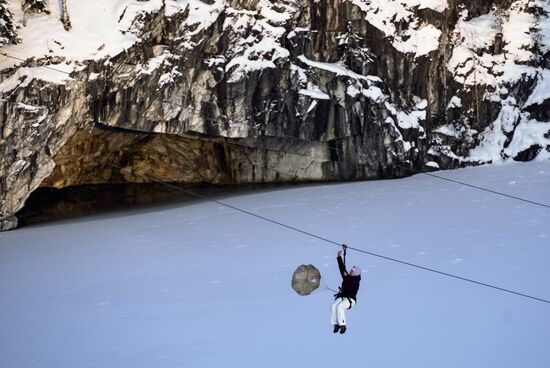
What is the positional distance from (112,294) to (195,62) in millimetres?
11288

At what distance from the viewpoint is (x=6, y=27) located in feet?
61.2

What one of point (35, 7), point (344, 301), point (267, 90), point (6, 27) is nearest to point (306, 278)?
point (344, 301)

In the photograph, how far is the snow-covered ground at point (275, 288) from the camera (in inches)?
350

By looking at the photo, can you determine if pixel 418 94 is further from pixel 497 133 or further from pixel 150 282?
pixel 150 282

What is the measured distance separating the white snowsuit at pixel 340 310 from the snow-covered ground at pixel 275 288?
11.6 inches

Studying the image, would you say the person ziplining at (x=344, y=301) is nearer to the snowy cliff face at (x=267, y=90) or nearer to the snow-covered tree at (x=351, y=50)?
the snowy cliff face at (x=267, y=90)

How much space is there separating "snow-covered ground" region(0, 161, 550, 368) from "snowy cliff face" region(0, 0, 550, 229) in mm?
3763

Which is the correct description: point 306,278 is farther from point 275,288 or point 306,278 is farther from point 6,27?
point 6,27

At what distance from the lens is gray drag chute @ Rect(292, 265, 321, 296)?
987cm

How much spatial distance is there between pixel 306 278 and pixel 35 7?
1525 centimetres

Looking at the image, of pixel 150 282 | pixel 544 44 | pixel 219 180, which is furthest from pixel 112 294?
pixel 544 44

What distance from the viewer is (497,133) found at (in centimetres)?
2673

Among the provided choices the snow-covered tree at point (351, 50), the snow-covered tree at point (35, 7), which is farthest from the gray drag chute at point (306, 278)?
the snow-covered tree at point (351, 50)

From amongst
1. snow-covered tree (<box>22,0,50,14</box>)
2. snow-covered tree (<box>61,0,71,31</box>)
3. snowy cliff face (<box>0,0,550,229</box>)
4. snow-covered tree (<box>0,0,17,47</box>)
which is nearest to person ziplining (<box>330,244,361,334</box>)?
snowy cliff face (<box>0,0,550,229</box>)
